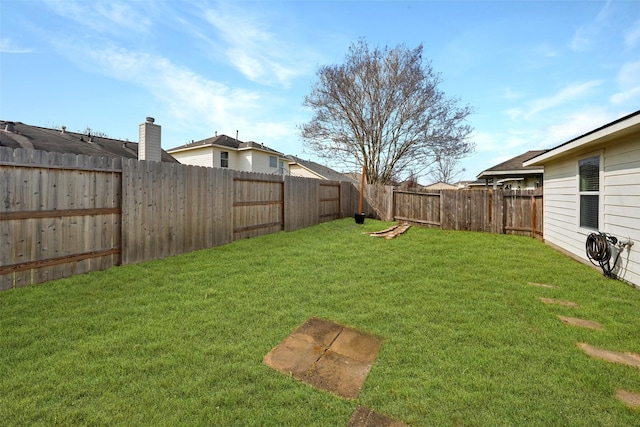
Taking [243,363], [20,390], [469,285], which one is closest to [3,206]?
[20,390]

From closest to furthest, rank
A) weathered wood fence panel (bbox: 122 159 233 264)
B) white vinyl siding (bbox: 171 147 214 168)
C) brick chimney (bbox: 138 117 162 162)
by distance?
weathered wood fence panel (bbox: 122 159 233 264)
brick chimney (bbox: 138 117 162 162)
white vinyl siding (bbox: 171 147 214 168)

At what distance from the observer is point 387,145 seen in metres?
16.3

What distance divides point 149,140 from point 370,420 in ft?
37.5

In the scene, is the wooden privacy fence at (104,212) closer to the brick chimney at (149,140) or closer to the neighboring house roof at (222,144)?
the brick chimney at (149,140)

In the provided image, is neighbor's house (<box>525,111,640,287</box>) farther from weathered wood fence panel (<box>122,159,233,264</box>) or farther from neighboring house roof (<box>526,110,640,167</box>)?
weathered wood fence panel (<box>122,159,233,264</box>)

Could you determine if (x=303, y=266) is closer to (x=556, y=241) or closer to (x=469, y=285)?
(x=469, y=285)

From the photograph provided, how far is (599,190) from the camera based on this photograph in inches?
197

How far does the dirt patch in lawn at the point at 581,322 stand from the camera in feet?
9.36

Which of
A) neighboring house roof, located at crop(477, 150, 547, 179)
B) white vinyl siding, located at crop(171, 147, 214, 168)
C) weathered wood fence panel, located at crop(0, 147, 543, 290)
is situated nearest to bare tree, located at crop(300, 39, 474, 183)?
neighboring house roof, located at crop(477, 150, 547, 179)

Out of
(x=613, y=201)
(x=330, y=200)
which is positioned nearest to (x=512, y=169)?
(x=330, y=200)

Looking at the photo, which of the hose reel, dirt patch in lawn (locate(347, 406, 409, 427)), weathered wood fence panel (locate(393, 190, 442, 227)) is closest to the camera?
dirt patch in lawn (locate(347, 406, 409, 427))

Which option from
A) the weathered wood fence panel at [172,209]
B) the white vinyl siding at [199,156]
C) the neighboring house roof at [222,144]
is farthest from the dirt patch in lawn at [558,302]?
the neighboring house roof at [222,144]

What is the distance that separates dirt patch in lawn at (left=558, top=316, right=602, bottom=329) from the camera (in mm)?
2854

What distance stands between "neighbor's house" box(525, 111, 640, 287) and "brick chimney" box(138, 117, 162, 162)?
12267mm
